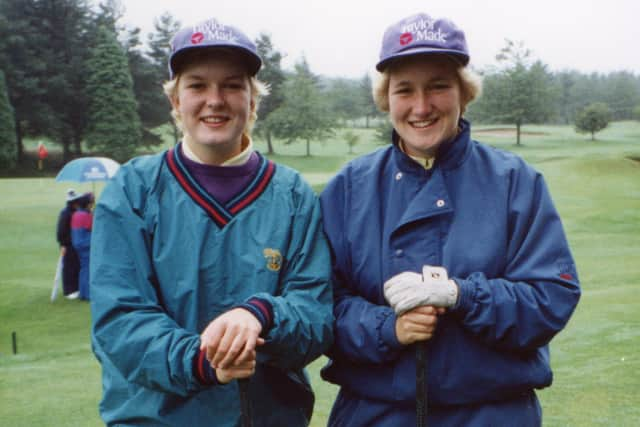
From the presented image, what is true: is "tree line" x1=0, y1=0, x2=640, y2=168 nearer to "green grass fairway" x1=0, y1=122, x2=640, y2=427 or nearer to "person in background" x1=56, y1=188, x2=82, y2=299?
"green grass fairway" x1=0, y1=122, x2=640, y2=427

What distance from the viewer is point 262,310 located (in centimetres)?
234

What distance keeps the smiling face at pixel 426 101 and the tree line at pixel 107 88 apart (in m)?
46.6

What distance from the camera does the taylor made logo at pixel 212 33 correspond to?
2.56 meters

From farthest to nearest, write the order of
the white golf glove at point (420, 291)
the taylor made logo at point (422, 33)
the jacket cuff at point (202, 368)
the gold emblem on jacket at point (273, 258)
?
the taylor made logo at point (422, 33) → the gold emblem on jacket at point (273, 258) → the white golf glove at point (420, 291) → the jacket cuff at point (202, 368)

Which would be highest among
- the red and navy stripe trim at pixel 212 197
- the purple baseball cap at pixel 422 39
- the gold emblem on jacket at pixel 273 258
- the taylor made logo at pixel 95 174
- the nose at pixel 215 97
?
the purple baseball cap at pixel 422 39

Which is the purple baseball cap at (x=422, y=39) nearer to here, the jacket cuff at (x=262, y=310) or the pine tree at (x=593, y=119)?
the jacket cuff at (x=262, y=310)

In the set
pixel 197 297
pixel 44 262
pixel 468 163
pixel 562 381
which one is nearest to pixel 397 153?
pixel 468 163

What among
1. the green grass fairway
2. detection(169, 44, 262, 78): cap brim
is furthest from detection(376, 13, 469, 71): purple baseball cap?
the green grass fairway

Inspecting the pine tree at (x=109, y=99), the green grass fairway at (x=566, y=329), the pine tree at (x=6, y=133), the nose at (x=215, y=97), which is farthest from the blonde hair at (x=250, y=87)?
the pine tree at (x=109, y=99)

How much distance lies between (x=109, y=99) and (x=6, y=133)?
8.71 metres

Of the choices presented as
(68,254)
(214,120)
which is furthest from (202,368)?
(68,254)

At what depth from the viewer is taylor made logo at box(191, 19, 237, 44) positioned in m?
2.56

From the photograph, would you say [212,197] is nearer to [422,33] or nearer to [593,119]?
[422,33]

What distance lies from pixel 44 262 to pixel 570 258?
18.0 meters
